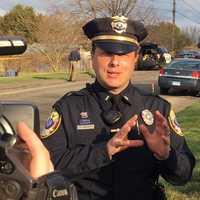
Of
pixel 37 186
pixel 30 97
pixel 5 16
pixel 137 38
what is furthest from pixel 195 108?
pixel 5 16

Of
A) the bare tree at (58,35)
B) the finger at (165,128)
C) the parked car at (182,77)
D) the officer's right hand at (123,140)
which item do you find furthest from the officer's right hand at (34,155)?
the bare tree at (58,35)

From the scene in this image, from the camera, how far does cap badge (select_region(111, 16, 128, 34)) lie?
268 cm

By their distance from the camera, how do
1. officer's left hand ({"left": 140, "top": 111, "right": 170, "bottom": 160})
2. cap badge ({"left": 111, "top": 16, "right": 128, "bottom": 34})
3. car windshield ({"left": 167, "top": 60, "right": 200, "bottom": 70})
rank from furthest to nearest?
car windshield ({"left": 167, "top": 60, "right": 200, "bottom": 70}) < cap badge ({"left": 111, "top": 16, "right": 128, "bottom": 34}) < officer's left hand ({"left": 140, "top": 111, "right": 170, "bottom": 160})

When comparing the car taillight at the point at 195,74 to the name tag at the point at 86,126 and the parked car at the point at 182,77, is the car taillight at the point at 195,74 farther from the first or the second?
the name tag at the point at 86,126

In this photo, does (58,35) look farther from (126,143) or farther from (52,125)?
(126,143)

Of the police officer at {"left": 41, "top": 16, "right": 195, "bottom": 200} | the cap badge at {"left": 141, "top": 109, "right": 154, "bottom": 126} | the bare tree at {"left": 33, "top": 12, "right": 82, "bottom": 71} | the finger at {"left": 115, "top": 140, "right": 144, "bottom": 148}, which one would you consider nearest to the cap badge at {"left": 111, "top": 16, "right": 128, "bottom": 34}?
the police officer at {"left": 41, "top": 16, "right": 195, "bottom": 200}

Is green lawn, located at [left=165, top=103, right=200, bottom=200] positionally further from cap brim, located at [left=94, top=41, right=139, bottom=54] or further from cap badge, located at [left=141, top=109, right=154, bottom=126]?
cap brim, located at [left=94, top=41, right=139, bottom=54]

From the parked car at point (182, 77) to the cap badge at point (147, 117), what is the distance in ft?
65.4

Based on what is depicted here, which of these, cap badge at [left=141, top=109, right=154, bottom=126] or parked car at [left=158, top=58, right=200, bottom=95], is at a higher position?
cap badge at [left=141, top=109, right=154, bottom=126]

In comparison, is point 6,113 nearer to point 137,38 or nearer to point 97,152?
point 97,152

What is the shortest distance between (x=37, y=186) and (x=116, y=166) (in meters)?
1.50

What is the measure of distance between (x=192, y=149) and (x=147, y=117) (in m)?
6.00

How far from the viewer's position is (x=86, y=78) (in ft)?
106

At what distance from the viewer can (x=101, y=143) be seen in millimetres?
2471
